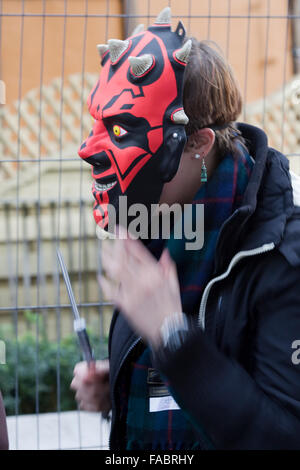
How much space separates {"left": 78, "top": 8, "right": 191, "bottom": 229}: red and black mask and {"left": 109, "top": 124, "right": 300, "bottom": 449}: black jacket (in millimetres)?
236

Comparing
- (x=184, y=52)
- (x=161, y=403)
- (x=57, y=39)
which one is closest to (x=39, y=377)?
(x=161, y=403)

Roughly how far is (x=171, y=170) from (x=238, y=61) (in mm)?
5961

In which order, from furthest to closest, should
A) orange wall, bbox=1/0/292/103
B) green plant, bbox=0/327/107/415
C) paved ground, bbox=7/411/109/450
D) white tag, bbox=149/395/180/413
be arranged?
orange wall, bbox=1/0/292/103
green plant, bbox=0/327/107/415
paved ground, bbox=7/411/109/450
white tag, bbox=149/395/180/413

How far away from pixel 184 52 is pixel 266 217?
0.45 metres

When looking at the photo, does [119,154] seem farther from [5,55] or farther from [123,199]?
[5,55]

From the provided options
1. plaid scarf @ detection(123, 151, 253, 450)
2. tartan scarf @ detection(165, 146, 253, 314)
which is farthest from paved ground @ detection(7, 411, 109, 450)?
tartan scarf @ detection(165, 146, 253, 314)

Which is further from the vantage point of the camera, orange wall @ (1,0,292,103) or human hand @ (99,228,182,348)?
orange wall @ (1,0,292,103)

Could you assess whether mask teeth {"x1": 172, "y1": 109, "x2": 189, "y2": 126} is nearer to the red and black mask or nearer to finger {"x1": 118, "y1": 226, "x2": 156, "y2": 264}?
the red and black mask

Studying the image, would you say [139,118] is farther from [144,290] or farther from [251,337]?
[251,337]

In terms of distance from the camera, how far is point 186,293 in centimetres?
144

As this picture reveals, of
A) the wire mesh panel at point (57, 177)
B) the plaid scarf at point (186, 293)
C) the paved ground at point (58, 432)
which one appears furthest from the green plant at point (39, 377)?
the plaid scarf at point (186, 293)

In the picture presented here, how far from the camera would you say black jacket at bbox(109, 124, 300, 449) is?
1.14 metres

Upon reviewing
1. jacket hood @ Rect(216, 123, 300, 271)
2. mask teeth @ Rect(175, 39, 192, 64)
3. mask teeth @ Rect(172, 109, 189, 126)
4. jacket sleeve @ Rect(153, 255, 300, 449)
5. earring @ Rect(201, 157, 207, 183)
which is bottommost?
jacket sleeve @ Rect(153, 255, 300, 449)
